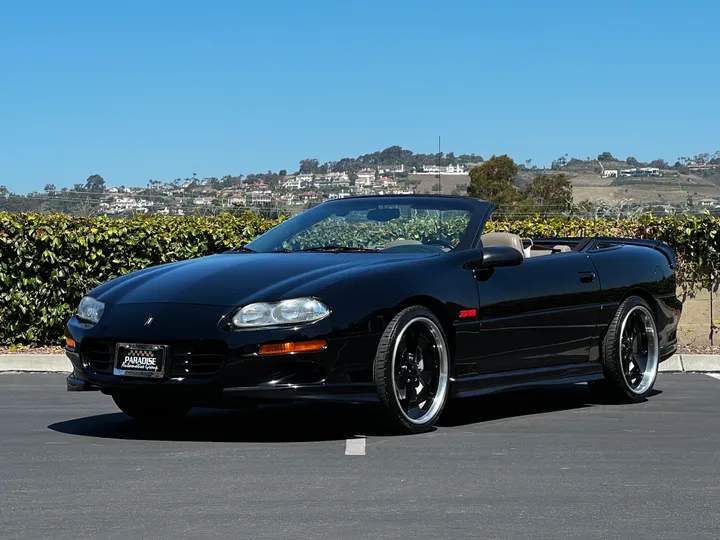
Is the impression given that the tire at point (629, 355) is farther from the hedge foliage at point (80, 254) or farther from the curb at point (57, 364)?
the hedge foliage at point (80, 254)

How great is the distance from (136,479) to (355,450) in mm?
1353

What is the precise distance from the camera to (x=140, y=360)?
7.25 meters

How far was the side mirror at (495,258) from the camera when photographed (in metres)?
8.12

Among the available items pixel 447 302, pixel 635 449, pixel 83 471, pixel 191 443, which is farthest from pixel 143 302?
pixel 635 449

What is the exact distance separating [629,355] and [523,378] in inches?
57.2

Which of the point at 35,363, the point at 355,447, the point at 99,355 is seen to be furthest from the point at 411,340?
the point at 35,363

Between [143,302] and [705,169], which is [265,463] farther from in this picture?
[705,169]

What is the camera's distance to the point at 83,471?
642 cm

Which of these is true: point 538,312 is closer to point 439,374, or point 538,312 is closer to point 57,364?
point 439,374

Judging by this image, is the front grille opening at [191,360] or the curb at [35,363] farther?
the curb at [35,363]

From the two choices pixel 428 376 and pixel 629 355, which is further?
pixel 629 355

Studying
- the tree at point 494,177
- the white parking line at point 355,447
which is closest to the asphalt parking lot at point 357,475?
the white parking line at point 355,447

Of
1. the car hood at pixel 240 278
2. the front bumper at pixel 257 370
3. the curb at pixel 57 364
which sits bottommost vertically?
the curb at pixel 57 364

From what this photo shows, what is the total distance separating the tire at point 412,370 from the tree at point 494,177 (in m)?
66.1
